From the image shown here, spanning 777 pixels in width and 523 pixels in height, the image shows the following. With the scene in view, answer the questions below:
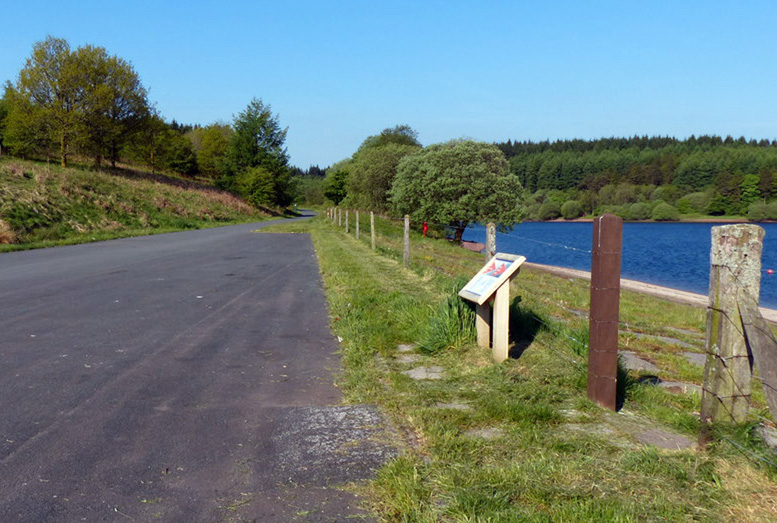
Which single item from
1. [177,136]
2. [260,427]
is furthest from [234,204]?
[260,427]

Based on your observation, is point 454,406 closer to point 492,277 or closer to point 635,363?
point 492,277

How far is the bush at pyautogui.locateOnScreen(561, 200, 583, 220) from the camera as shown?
118500 mm

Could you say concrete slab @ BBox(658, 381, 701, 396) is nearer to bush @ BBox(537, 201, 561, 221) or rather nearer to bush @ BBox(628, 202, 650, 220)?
bush @ BBox(628, 202, 650, 220)

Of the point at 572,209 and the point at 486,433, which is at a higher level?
the point at 486,433

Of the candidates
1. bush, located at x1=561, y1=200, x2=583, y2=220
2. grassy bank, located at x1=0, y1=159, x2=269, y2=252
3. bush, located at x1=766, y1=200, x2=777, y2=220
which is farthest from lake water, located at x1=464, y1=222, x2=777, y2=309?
bush, located at x1=561, y1=200, x2=583, y2=220

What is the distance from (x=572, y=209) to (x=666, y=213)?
60.3ft

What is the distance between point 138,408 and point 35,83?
49905 millimetres

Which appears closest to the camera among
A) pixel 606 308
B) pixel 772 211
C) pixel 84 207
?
pixel 606 308

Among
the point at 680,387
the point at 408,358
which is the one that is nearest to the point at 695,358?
the point at 680,387

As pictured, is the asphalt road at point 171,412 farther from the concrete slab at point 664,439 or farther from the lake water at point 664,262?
the lake water at point 664,262

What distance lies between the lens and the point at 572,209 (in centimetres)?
11944

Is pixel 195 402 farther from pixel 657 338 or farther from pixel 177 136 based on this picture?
pixel 177 136

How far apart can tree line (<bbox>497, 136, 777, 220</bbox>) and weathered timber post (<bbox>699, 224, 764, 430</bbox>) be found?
84.1 metres

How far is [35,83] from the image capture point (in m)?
45.4
